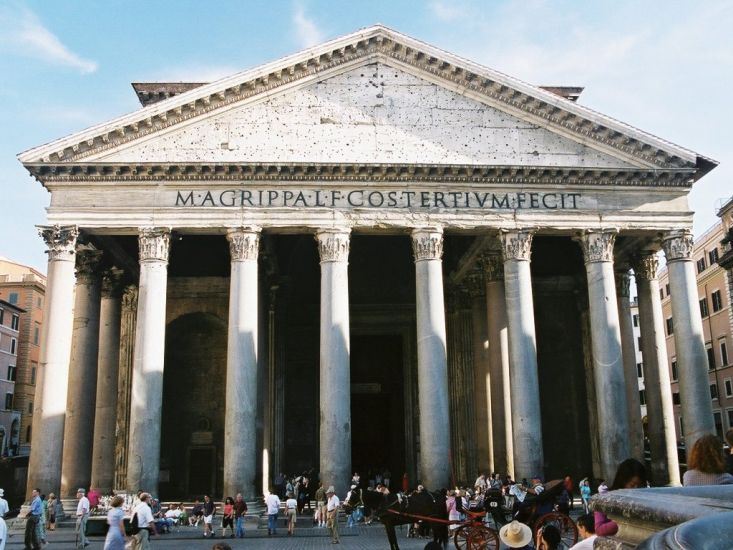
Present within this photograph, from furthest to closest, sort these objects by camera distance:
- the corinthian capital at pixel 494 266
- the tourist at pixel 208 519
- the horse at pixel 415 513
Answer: the corinthian capital at pixel 494 266 < the tourist at pixel 208 519 < the horse at pixel 415 513

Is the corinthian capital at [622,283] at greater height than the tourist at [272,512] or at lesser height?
greater

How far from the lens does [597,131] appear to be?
20688 millimetres

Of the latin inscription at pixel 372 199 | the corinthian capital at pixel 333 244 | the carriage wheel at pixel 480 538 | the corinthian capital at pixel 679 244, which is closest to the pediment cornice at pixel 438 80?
the corinthian capital at pixel 679 244

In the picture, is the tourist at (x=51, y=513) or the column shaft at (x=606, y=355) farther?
the column shaft at (x=606, y=355)

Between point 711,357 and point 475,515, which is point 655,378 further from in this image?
point 711,357

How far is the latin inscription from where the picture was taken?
20.0 meters

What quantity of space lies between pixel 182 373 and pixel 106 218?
832cm

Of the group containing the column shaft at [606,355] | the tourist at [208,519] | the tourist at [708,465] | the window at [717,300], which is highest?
the window at [717,300]

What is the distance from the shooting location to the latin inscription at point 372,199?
20.0 metres

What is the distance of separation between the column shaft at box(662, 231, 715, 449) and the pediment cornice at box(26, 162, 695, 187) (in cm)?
202

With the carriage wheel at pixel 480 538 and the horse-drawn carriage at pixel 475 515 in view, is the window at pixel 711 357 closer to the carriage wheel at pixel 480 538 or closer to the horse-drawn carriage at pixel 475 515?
the horse-drawn carriage at pixel 475 515

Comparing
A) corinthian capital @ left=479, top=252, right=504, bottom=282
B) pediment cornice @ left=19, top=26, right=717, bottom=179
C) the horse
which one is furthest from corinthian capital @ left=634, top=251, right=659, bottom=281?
the horse

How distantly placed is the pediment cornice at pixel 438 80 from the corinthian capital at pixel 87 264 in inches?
143

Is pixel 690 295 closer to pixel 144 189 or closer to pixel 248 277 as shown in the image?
pixel 248 277
